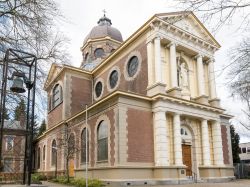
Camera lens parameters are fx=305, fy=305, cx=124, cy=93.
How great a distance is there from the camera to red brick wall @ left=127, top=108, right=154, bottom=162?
20516mm

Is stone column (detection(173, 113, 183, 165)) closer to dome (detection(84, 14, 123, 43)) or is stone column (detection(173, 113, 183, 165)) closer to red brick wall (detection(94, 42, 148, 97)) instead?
red brick wall (detection(94, 42, 148, 97))

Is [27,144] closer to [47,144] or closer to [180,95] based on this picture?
[180,95]

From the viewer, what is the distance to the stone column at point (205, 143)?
24.5 m

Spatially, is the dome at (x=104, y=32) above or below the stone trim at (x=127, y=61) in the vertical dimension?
above

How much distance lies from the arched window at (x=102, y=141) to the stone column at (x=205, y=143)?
27.3 ft

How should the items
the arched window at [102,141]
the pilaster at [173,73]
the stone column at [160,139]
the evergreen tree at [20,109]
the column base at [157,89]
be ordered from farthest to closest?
the pilaster at [173,73] → the column base at [157,89] → the arched window at [102,141] → the stone column at [160,139] → the evergreen tree at [20,109]

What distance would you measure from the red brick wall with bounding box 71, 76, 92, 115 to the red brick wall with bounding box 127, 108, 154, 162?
11.5 m

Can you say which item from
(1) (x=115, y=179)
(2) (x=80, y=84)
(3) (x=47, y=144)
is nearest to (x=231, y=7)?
(1) (x=115, y=179)

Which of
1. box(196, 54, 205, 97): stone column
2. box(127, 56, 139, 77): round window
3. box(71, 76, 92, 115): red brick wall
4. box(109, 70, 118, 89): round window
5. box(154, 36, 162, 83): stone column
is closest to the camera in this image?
box(154, 36, 162, 83): stone column

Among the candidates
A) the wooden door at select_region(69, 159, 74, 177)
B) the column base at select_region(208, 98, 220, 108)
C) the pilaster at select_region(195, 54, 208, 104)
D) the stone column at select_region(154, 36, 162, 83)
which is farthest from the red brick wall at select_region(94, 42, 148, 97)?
the wooden door at select_region(69, 159, 74, 177)

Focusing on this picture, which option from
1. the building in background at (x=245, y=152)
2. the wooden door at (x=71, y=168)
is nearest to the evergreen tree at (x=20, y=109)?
the wooden door at (x=71, y=168)

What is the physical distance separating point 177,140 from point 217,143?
17.3 ft

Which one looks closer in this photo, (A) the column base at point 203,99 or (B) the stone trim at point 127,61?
(B) the stone trim at point 127,61

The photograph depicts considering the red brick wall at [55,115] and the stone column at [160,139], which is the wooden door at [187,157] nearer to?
the stone column at [160,139]
